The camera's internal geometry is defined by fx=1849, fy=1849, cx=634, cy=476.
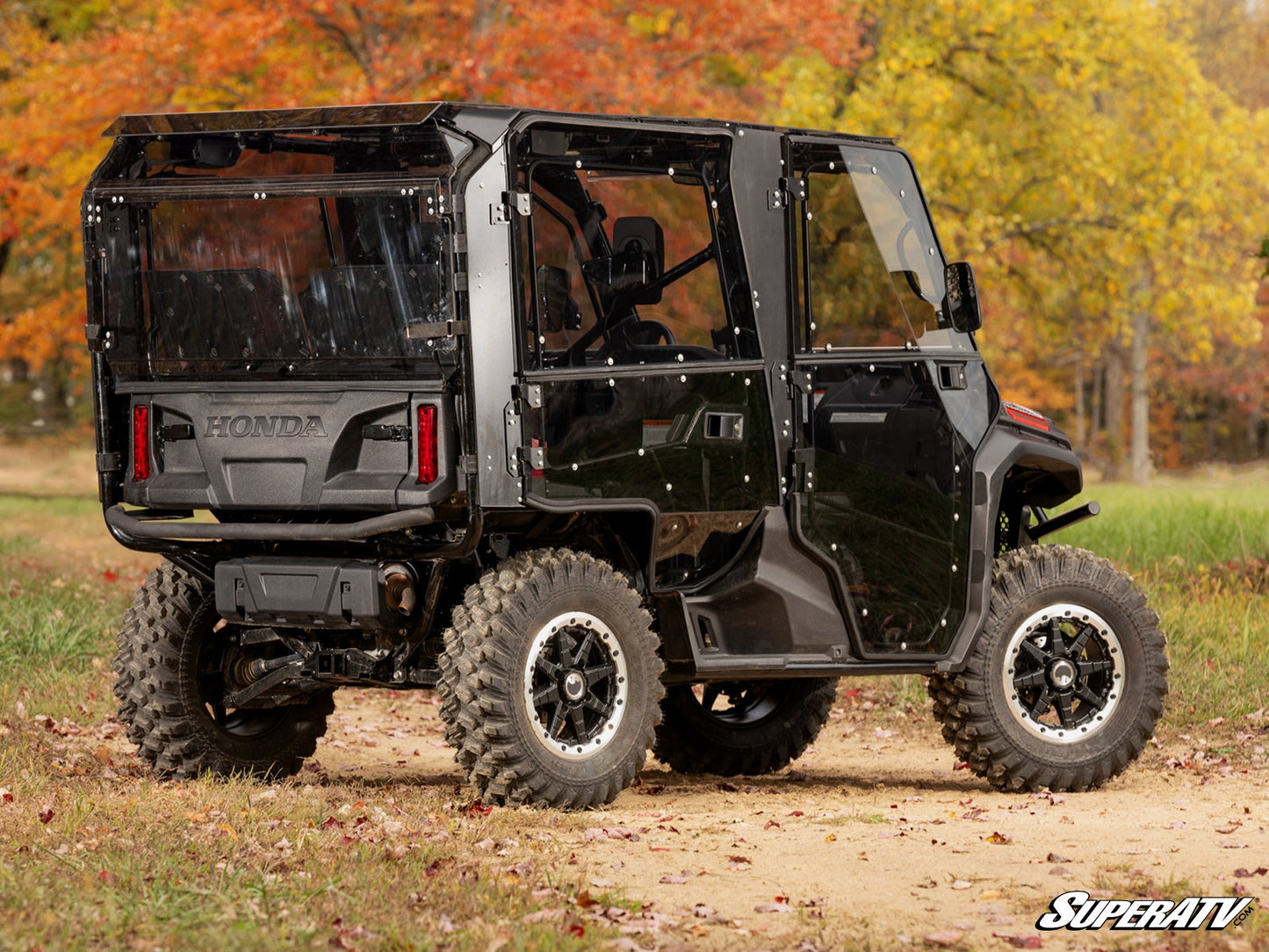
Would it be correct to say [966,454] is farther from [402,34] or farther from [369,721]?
[402,34]

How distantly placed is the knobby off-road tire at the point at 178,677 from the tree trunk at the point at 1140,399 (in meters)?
27.0

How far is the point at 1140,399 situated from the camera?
34094 millimetres

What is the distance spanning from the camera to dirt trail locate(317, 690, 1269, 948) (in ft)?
16.9

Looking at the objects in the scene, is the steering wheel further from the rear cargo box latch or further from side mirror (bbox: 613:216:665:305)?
the rear cargo box latch

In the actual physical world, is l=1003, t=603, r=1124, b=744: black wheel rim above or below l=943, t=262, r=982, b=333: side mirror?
below

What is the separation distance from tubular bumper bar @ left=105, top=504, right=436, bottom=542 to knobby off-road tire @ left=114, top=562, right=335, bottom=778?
1.17 ft

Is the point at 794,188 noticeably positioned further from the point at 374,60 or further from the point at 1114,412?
the point at 1114,412

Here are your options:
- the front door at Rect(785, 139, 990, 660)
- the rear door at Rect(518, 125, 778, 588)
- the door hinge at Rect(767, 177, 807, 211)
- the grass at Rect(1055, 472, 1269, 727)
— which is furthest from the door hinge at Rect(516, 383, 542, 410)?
the grass at Rect(1055, 472, 1269, 727)

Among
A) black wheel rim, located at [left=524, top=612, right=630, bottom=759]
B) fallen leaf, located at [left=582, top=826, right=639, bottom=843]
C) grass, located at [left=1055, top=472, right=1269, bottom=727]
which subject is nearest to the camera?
fallen leaf, located at [left=582, top=826, right=639, bottom=843]

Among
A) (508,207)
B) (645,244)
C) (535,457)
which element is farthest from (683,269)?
(535,457)

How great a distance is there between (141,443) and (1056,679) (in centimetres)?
378

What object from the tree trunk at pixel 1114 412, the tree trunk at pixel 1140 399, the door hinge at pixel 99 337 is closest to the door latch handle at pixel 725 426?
the door hinge at pixel 99 337

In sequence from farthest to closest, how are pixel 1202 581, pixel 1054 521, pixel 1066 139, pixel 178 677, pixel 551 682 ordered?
pixel 1066 139 < pixel 1202 581 < pixel 1054 521 < pixel 178 677 < pixel 551 682

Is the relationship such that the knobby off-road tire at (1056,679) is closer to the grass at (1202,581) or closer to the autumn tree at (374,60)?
the grass at (1202,581)
